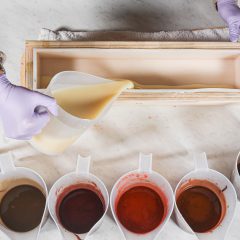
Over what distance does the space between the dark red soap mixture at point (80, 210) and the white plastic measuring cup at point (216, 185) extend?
17 centimetres

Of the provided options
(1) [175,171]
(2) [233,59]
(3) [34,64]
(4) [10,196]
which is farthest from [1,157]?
(2) [233,59]

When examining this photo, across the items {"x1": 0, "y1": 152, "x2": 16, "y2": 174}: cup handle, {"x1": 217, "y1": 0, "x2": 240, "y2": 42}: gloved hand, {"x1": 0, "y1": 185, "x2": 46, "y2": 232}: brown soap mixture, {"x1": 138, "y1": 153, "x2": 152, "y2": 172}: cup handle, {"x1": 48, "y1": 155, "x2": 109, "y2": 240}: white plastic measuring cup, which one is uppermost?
{"x1": 217, "y1": 0, "x2": 240, "y2": 42}: gloved hand

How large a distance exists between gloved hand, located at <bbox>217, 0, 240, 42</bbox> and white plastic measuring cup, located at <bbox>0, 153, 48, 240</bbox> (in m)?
0.57

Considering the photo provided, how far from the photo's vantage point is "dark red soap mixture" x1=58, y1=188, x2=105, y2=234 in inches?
30.9

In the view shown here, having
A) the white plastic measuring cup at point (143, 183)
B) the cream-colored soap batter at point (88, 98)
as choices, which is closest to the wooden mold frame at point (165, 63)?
the cream-colored soap batter at point (88, 98)

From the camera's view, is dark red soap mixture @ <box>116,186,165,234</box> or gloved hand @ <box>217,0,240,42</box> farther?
gloved hand @ <box>217,0,240,42</box>

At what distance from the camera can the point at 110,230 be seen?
826 millimetres

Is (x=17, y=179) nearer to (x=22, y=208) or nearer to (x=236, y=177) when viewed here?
(x=22, y=208)

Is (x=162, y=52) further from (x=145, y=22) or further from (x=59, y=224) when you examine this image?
(x=59, y=224)

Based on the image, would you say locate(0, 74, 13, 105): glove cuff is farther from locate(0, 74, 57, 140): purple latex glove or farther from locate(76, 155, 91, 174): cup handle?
locate(76, 155, 91, 174): cup handle

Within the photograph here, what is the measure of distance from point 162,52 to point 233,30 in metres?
0.20

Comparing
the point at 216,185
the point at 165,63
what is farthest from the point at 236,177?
the point at 165,63

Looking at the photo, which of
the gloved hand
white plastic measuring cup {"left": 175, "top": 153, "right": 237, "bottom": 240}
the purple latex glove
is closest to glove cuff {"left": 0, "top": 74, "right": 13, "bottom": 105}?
the purple latex glove

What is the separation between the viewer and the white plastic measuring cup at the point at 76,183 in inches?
29.1
